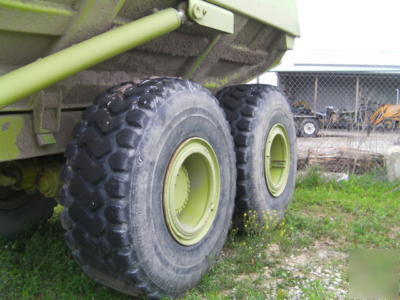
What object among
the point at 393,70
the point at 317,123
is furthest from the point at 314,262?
the point at 393,70

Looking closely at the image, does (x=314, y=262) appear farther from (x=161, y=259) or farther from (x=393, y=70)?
(x=393, y=70)

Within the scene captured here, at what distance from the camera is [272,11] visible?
393 cm

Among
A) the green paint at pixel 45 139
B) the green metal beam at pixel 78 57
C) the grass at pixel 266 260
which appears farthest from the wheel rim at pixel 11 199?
the green metal beam at pixel 78 57

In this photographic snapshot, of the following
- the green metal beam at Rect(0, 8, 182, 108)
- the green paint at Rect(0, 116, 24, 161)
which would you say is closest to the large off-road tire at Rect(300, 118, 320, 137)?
the green metal beam at Rect(0, 8, 182, 108)

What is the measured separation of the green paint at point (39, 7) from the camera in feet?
6.40

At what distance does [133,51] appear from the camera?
9.43 ft

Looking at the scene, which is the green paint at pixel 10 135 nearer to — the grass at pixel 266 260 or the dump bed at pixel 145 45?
the dump bed at pixel 145 45

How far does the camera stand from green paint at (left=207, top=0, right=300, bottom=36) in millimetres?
3262

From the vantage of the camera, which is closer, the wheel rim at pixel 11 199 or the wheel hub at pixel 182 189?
the wheel hub at pixel 182 189

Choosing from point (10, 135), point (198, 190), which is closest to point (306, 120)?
point (198, 190)

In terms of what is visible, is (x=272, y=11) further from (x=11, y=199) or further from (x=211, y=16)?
(x=11, y=199)

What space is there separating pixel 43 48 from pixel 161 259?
1.19 metres

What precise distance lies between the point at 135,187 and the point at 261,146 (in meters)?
1.67

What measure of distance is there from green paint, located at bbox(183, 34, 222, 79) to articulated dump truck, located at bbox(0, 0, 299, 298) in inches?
0.5
